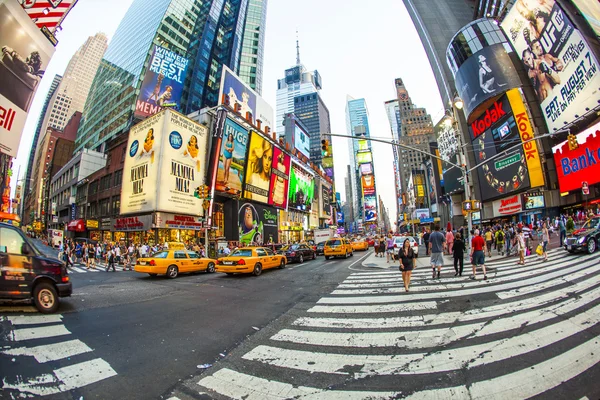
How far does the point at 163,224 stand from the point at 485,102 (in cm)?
5237

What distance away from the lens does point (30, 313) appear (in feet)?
20.2

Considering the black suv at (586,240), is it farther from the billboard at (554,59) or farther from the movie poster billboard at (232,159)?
the movie poster billboard at (232,159)

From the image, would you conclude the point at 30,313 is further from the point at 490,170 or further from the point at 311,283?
the point at 490,170

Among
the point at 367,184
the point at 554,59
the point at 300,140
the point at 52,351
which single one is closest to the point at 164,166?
the point at 52,351

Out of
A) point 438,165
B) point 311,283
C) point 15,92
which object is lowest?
point 311,283

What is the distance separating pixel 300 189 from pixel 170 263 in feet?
149

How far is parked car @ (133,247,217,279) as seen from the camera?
43.6 ft

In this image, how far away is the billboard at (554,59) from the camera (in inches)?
1158

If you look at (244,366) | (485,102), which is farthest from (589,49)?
(244,366)

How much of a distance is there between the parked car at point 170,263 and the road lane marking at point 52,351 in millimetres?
9404

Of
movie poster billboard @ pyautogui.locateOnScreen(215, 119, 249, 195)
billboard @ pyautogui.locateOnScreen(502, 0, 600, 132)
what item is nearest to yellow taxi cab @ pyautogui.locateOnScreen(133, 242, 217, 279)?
movie poster billboard @ pyautogui.locateOnScreen(215, 119, 249, 195)

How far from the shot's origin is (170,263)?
44.9 feet

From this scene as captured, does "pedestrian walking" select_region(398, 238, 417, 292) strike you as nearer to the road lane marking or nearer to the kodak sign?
the road lane marking

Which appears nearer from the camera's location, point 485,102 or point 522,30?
point 522,30
